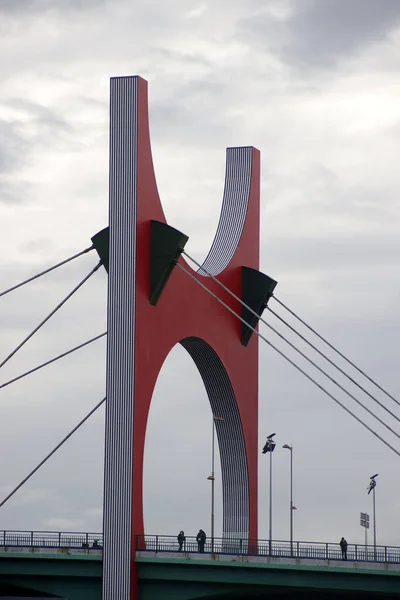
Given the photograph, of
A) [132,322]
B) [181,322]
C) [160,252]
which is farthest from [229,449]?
[132,322]

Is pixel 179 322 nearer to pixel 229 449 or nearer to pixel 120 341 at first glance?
pixel 120 341

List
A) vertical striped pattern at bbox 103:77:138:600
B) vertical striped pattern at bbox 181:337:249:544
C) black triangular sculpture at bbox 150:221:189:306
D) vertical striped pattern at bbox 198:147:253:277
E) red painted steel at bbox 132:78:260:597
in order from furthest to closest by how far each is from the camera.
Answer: vertical striped pattern at bbox 198:147:253:277
vertical striped pattern at bbox 181:337:249:544
black triangular sculpture at bbox 150:221:189:306
red painted steel at bbox 132:78:260:597
vertical striped pattern at bbox 103:77:138:600

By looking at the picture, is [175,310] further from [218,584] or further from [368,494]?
[368,494]

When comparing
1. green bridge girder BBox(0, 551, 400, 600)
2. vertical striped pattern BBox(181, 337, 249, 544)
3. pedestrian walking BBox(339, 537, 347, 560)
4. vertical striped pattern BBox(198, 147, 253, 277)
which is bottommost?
green bridge girder BBox(0, 551, 400, 600)

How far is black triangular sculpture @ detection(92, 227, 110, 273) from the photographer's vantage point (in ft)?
196

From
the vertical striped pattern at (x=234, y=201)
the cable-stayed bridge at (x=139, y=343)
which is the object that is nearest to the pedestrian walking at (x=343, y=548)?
the cable-stayed bridge at (x=139, y=343)

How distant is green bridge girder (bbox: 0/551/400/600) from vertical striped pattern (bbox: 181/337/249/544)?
935 centimetres

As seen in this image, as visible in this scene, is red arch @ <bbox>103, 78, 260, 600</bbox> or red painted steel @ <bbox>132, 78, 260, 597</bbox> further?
red painted steel @ <bbox>132, 78, 260, 597</bbox>

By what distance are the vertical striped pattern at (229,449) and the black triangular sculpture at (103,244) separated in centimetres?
860

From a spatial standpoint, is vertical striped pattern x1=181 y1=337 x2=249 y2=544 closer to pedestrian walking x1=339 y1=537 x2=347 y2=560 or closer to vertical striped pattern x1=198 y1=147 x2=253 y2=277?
vertical striped pattern x1=198 y1=147 x2=253 y2=277

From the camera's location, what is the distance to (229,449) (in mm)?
69188

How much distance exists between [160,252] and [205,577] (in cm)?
1265

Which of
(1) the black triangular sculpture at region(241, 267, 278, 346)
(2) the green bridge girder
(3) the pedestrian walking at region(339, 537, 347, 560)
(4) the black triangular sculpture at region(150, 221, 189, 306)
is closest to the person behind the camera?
(2) the green bridge girder

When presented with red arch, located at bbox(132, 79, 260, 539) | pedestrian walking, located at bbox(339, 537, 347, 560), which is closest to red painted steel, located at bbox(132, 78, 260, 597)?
red arch, located at bbox(132, 79, 260, 539)
